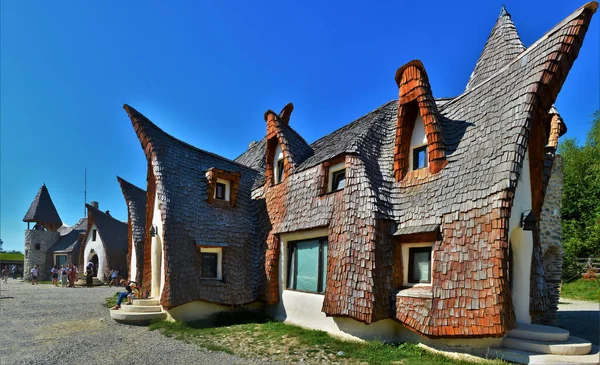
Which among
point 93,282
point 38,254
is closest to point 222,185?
point 93,282

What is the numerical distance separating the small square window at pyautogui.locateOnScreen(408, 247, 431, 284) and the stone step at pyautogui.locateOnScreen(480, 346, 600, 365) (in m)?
1.84

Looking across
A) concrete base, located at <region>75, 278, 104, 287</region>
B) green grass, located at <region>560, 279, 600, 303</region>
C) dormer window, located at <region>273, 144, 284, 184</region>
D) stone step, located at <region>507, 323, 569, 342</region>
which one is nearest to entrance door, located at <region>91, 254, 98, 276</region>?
concrete base, located at <region>75, 278, 104, 287</region>

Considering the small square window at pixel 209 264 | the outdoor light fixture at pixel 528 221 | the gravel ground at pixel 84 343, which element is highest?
the outdoor light fixture at pixel 528 221

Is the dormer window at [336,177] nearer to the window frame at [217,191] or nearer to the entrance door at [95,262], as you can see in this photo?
the window frame at [217,191]

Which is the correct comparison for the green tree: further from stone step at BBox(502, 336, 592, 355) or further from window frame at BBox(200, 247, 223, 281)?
window frame at BBox(200, 247, 223, 281)

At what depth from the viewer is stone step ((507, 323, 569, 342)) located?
22.9ft

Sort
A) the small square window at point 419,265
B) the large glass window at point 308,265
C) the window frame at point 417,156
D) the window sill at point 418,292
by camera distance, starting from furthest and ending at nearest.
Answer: the large glass window at point 308,265 → the window frame at point 417,156 → the small square window at point 419,265 → the window sill at point 418,292

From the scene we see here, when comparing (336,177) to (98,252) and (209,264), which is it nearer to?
(209,264)

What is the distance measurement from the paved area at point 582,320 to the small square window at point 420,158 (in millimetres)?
5926

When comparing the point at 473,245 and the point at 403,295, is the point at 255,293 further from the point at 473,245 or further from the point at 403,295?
the point at 473,245

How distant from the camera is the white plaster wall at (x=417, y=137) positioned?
942 centimetres

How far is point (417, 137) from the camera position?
957cm

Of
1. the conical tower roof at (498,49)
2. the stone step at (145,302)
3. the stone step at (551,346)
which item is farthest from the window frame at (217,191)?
the stone step at (551,346)

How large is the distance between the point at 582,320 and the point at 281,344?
11.1m
